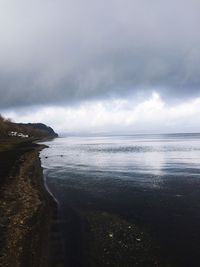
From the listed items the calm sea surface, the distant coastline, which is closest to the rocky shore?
the distant coastline

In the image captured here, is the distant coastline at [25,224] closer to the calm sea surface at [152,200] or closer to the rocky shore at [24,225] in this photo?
the rocky shore at [24,225]

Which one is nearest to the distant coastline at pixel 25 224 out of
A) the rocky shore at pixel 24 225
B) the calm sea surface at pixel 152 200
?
the rocky shore at pixel 24 225

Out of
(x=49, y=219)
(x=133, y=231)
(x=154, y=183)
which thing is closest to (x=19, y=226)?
(x=49, y=219)

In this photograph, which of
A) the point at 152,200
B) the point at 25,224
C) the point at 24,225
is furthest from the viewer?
the point at 152,200

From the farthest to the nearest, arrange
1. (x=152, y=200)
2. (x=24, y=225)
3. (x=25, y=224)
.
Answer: (x=152, y=200) → (x=25, y=224) → (x=24, y=225)

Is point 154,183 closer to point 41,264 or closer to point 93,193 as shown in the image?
point 93,193

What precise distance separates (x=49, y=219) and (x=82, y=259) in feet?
28.1

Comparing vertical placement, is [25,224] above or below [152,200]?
above

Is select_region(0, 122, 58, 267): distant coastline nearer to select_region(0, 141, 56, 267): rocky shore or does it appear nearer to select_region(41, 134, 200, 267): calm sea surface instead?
select_region(0, 141, 56, 267): rocky shore

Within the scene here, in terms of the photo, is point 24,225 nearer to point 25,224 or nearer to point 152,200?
point 25,224

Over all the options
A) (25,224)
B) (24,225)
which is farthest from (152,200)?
(24,225)

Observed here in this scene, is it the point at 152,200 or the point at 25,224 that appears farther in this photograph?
the point at 152,200

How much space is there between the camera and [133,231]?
23609 millimetres

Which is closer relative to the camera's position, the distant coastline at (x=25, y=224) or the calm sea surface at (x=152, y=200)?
the distant coastline at (x=25, y=224)
